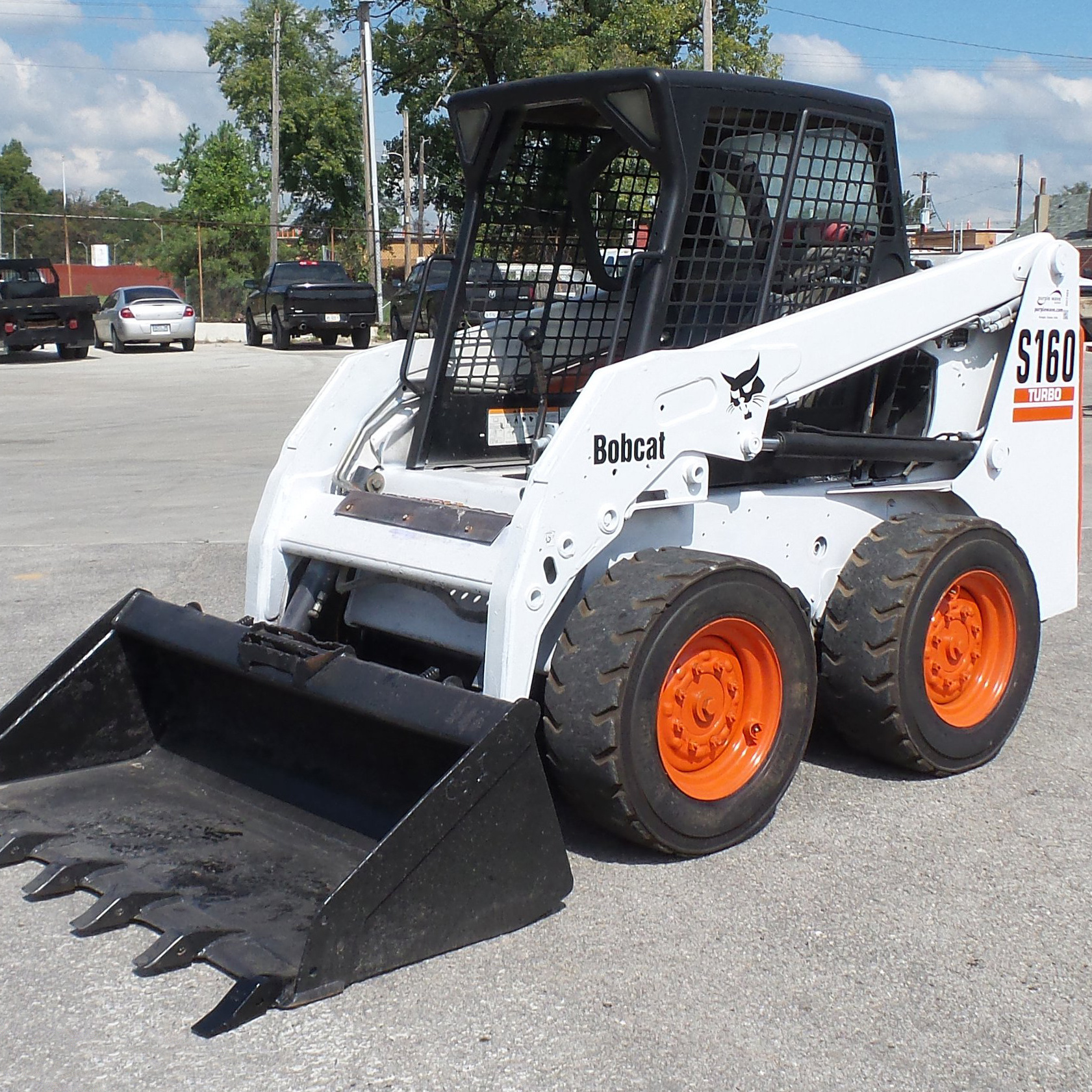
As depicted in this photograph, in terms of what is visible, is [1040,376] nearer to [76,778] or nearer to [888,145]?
[888,145]

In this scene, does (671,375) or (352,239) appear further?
(352,239)

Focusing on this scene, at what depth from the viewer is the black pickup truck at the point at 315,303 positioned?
2759cm

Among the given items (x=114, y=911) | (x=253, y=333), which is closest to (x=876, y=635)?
(x=114, y=911)

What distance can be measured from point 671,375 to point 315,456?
143cm

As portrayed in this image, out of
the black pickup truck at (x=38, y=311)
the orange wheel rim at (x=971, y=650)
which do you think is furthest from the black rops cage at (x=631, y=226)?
the black pickup truck at (x=38, y=311)

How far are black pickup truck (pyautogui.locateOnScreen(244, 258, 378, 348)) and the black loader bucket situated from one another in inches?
934

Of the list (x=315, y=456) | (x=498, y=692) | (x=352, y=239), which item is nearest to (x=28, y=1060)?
(x=498, y=692)

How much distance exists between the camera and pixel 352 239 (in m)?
47.4

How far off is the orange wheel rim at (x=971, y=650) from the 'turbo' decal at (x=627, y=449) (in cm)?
127

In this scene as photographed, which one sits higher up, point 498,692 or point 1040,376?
point 1040,376

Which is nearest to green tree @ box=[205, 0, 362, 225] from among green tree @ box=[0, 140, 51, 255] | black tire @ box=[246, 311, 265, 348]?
black tire @ box=[246, 311, 265, 348]

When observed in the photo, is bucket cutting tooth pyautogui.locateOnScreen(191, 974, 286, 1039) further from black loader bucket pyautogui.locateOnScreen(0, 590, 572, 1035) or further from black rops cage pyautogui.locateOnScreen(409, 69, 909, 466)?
black rops cage pyautogui.locateOnScreen(409, 69, 909, 466)

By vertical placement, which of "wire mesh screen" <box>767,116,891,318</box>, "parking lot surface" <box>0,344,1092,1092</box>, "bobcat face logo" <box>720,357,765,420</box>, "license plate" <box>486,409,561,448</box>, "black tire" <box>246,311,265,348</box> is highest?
"wire mesh screen" <box>767,116,891,318</box>

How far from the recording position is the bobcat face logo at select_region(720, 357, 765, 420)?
4105 mm
